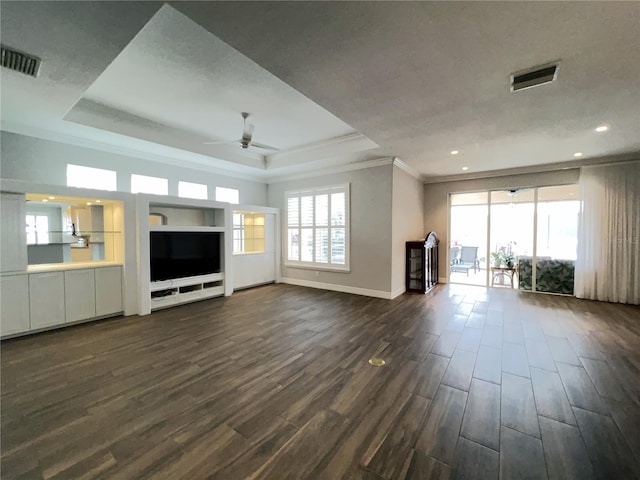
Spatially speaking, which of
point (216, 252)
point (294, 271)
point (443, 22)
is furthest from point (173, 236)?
point (443, 22)

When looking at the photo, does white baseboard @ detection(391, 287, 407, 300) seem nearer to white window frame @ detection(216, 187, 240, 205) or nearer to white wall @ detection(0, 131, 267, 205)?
white window frame @ detection(216, 187, 240, 205)

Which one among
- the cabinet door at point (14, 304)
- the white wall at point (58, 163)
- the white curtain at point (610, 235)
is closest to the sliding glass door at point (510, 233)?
the white curtain at point (610, 235)

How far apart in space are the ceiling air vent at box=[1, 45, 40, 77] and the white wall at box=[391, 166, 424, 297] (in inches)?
203

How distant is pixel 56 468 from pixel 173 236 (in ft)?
13.3

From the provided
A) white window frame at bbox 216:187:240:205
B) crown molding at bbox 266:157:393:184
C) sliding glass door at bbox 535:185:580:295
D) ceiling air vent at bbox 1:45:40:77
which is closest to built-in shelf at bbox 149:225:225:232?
white window frame at bbox 216:187:240:205

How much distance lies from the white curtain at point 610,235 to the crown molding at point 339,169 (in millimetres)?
4176

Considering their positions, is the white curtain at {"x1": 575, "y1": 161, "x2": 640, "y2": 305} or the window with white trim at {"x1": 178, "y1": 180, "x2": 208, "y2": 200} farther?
the window with white trim at {"x1": 178, "y1": 180, "x2": 208, "y2": 200}

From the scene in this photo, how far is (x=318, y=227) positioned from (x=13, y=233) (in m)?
5.06

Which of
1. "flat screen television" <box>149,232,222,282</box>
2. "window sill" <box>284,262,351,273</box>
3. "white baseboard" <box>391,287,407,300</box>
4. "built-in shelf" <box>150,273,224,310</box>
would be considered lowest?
"white baseboard" <box>391,287,407,300</box>

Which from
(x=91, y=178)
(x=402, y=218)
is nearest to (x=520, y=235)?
(x=402, y=218)

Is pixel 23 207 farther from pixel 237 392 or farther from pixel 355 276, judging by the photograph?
pixel 355 276

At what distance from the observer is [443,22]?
1809mm

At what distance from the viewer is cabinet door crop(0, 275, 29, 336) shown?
3.37 metres

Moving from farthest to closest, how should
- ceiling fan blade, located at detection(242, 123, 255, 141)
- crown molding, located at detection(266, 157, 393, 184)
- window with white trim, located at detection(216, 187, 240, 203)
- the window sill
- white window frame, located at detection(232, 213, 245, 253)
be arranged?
white window frame, located at detection(232, 213, 245, 253), window with white trim, located at detection(216, 187, 240, 203), the window sill, crown molding, located at detection(266, 157, 393, 184), ceiling fan blade, located at detection(242, 123, 255, 141)
